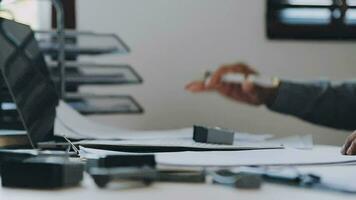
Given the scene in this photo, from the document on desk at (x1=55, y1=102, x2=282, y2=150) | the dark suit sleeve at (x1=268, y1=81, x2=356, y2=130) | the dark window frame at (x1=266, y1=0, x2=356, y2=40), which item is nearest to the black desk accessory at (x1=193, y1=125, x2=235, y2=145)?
the document on desk at (x1=55, y1=102, x2=282, y2=150)

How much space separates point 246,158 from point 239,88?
55 cm

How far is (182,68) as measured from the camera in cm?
151

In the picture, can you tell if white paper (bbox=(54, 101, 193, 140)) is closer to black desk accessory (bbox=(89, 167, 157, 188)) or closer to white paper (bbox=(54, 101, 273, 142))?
white paper (bbox=(54, 101, 273, 142))

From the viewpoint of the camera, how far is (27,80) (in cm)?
78

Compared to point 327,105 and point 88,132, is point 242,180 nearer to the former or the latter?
point 88,132

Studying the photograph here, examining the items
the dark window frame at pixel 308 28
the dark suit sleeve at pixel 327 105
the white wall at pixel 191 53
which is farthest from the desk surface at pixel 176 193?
the dark window frame at pixel 308 28

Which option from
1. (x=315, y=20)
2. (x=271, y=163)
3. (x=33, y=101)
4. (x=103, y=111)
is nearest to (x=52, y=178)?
(x=271, y=163)

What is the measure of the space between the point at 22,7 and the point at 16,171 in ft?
3.66

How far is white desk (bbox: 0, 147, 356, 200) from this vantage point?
43 cm

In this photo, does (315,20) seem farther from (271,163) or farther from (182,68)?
(271,163)

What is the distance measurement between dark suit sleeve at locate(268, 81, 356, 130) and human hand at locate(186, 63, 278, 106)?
0.18 ft

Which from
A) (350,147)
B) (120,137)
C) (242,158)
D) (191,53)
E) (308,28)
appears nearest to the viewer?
(242,158)

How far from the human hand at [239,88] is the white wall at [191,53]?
0.33 meters

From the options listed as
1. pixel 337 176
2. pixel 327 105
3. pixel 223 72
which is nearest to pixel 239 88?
pixel 223 72
